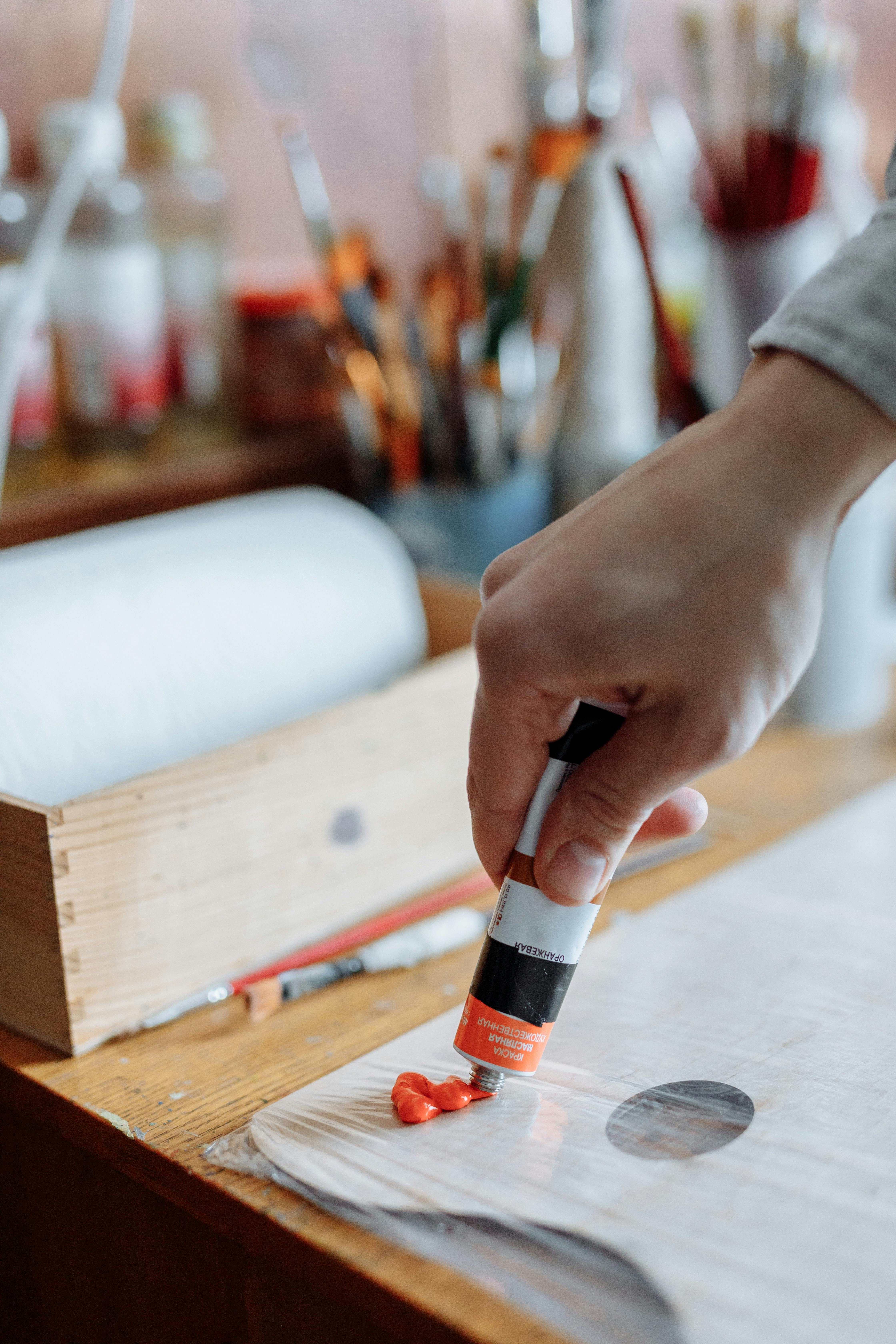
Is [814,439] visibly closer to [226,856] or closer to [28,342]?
[226,856]

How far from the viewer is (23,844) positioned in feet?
1.52

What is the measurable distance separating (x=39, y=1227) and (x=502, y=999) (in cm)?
26

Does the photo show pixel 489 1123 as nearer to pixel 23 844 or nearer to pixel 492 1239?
pixel 492 1239

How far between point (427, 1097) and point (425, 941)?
0.43 feet

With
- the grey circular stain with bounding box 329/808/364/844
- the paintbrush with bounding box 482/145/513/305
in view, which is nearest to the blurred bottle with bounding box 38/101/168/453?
the paintbrush with bounding box 482/145/513/305

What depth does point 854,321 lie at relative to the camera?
330 millimetres

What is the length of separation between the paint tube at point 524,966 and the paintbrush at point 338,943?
140 mm

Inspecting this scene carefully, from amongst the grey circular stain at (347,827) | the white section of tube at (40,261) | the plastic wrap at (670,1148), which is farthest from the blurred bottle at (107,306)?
the plastic wrap at (670,1148)

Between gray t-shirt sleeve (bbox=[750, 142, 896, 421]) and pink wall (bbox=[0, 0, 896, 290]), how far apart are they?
64cm

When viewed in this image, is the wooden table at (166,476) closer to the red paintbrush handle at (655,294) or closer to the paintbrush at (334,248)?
the paintbrush at (334,248)

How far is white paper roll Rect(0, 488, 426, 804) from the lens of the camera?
556 mm

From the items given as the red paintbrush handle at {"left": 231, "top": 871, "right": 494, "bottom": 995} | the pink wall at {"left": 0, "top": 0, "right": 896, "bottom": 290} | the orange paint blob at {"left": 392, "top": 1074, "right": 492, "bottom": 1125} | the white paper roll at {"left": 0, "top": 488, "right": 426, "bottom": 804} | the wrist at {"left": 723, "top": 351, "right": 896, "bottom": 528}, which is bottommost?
the red paintbrush handle at {"left": 231, "top": 871, "right": 494, "bottom": 995}

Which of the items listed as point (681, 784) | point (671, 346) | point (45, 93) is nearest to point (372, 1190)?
point (681, 784)

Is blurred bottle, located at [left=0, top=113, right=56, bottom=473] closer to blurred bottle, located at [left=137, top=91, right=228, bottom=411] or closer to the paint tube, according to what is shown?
blurred bottle, located at [left=137, top=91, right=228, bottom=411]
